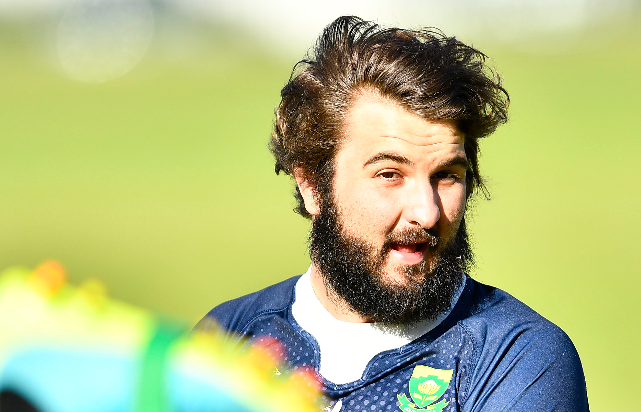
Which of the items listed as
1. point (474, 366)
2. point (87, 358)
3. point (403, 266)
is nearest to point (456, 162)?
point (403, 266)

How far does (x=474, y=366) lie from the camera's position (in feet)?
7.12

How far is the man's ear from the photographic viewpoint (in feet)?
8.57

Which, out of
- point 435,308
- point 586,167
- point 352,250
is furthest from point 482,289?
point 586,167

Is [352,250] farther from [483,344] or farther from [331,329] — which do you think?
[483,344]

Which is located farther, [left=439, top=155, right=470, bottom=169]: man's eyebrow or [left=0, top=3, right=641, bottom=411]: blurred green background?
[left=0, top=3, right=641, bottom=411]: blurred green background

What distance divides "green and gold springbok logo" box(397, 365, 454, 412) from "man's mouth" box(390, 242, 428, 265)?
0.93 feet

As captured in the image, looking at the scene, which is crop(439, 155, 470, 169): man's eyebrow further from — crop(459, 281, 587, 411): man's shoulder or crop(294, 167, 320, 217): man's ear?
crop(294, 167, 320, 217): man's ear

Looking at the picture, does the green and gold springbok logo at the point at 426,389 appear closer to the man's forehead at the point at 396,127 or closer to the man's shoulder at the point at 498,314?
the man's shoulder at the point at 498,314

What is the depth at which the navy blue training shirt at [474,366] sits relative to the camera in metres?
2.09

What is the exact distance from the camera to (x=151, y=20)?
3309 cm

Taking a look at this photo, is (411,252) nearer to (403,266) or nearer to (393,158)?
(403,266)

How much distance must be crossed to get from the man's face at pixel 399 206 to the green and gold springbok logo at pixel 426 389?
172mm

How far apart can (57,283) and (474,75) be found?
1275 millimetres

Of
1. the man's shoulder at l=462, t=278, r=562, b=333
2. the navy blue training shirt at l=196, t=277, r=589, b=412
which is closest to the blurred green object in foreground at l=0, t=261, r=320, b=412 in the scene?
the navy blue training shirt at l=196, t=277, r=589, b=412
